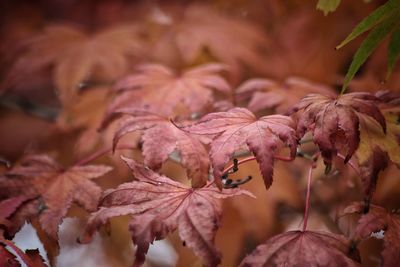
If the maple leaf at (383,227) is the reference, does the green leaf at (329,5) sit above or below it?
above

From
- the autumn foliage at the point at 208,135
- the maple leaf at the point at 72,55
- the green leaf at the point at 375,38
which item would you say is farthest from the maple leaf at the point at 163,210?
the maple leaf at the point at 72,55

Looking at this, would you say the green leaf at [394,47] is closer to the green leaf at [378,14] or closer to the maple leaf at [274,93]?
the green leaf at [378,14]

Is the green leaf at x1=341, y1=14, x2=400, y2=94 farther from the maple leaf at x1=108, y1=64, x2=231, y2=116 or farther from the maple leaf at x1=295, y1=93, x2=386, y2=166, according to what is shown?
the maple leaf at x1=108, y1=64, x2=231, y2=116

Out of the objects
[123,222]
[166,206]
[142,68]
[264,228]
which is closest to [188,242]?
[166,206]

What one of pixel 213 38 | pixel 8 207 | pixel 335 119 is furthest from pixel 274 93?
pixel 8 207

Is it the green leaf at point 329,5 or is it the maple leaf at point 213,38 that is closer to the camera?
the green leaf at point 329,5

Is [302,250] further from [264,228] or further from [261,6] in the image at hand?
[261,6]
